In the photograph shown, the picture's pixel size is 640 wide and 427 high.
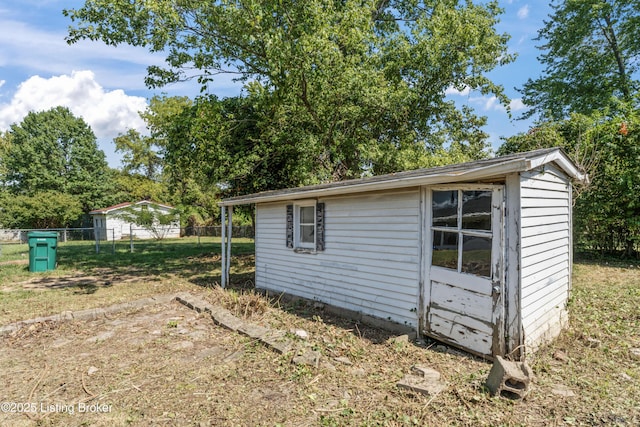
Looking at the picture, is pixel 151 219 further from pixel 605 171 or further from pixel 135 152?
pixel 605 171

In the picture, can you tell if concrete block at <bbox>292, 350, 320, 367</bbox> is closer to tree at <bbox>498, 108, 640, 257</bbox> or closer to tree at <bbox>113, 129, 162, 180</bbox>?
tree at <bbox>498, 108, 640, 257</bbox>

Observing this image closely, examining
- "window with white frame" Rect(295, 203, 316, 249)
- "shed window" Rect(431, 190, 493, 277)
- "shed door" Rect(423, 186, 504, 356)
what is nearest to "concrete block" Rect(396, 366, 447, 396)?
"shed door" Rect(423, 186, 504, 356)

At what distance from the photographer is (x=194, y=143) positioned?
10.8 m

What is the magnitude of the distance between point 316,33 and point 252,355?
8.06 metres

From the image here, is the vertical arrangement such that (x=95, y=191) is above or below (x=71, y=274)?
above

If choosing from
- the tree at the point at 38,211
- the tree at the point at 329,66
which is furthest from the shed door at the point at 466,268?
the tree at the point at 38,211

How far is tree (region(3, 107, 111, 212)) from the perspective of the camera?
2914 centimetres

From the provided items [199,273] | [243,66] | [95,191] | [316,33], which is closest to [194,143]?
[243,66]

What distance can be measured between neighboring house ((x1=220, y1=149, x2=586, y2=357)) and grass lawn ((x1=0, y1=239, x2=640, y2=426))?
1.31 ft

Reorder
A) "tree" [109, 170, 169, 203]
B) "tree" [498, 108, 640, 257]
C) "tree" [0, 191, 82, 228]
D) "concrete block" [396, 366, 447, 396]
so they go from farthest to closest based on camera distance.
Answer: "tree" [109, 170, 169, 203] → "tree" [0, 191, 82, 228] → "tree" [498, 108, 640, 257] → "concrete block" [396, 366, 447, 396]

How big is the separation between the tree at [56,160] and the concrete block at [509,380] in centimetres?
3416

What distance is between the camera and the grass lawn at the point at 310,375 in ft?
9.81

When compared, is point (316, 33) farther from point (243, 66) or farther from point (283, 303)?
point (283, 303)

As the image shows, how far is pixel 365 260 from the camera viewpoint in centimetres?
565
